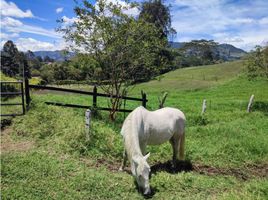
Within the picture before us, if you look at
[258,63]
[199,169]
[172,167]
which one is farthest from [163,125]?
[258,63]

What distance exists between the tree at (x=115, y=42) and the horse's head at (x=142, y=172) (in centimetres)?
580

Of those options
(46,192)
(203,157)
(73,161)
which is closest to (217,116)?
(203,157)

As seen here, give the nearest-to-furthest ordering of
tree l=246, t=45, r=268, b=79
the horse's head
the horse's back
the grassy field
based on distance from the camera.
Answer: the horse's head, the grassy field, the horse's back, tree l=246, t=45, r=268, b=79

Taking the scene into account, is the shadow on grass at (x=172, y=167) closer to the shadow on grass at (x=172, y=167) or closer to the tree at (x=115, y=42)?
the shadow on grass at (x=172, y=167)

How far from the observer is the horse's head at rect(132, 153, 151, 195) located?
5016mm

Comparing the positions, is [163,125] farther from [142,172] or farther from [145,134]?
[142,172]

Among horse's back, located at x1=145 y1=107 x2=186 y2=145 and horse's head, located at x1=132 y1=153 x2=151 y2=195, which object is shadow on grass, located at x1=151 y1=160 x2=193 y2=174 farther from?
horse's head, located at x1=132 y1=153 x2=151 y2=195

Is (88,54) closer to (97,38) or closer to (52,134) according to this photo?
(97,38)

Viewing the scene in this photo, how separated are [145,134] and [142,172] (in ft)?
4.35

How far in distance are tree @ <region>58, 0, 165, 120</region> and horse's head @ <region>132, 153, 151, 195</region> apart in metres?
5.80

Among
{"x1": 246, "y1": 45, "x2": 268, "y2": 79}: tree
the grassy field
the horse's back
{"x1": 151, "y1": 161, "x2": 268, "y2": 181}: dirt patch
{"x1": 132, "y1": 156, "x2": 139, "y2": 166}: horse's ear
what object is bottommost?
{"x1": 151, "y1": 161, "x2": 268, "y2": 181}: dirt patch

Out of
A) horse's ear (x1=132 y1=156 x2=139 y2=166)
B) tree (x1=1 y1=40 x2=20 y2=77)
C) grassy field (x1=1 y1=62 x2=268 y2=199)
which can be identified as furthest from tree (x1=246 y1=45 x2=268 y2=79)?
tree (x1=1 y1=40 x2=20 y2=77)

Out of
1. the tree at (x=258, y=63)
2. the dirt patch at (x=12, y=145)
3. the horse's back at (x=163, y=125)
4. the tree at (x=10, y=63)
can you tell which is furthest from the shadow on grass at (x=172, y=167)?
the tree at (x=10, y=63)

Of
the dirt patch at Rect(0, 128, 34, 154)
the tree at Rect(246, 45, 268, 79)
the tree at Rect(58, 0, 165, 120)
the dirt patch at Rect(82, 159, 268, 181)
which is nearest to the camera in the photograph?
the dirt patch at Rect(82, 159, 268, 181)
